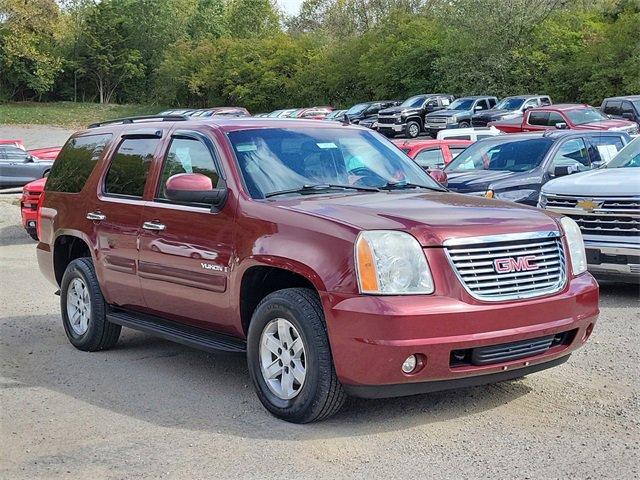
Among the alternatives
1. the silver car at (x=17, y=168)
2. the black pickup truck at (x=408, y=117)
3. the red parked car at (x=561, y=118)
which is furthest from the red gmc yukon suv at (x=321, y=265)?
the black pickup truck at (x=408, y=117)

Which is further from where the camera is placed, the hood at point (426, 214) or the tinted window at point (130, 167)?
the tinted window at point (130, 167)

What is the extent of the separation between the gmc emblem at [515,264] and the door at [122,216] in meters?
2.82

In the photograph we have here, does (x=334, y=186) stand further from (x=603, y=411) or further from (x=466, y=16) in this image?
(x=466, y=16)

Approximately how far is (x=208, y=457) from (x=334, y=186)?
2.11 metres

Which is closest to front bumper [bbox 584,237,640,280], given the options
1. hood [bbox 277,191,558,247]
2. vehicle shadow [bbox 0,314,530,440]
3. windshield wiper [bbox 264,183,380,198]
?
vehicle shadow [bbox 0,314,530,440]

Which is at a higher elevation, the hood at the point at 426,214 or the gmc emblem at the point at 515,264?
the hood at the point at 426,214

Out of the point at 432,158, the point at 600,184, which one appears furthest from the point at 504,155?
the point at 600,184

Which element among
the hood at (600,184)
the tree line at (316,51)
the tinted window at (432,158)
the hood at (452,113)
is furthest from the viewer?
the tree line at (316,51)

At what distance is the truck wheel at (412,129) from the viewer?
40.1 meters

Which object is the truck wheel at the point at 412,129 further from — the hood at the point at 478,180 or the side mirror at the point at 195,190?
the side mirror at the point at 195,190

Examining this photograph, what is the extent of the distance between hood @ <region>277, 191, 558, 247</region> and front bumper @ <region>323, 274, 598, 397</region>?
409mm

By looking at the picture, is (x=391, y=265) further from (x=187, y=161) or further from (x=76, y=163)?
(x=76, y=163)

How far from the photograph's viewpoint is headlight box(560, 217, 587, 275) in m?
5.71

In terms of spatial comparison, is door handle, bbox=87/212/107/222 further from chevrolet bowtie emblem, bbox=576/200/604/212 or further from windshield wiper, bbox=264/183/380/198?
chevrolet bowtie emblem, bbox=576/200/604/212
